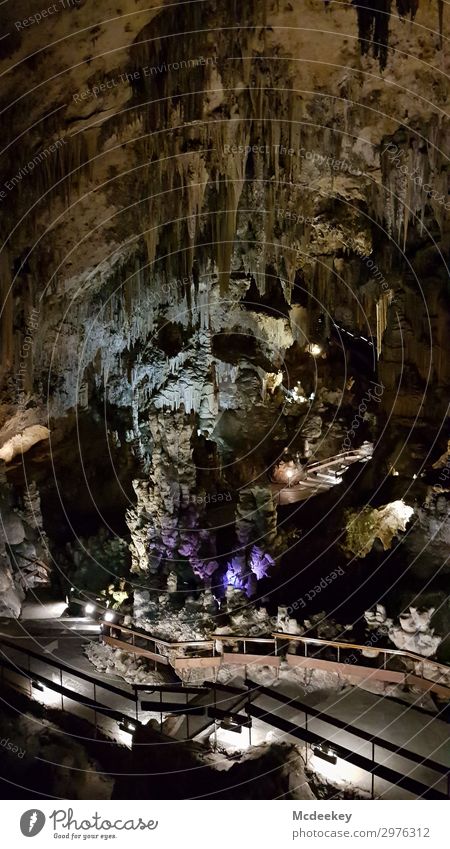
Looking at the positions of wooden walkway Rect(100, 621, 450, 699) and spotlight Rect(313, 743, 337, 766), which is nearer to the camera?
spotlight Rect(313, 743, 337, 766)

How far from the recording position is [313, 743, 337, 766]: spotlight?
518 centimetres

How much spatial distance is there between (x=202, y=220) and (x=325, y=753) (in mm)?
7712

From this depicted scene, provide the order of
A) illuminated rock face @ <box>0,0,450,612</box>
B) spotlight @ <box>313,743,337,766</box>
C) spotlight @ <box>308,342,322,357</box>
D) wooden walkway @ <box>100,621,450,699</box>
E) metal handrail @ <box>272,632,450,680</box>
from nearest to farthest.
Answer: spotlight @ <box>313,743,337,766</box>, metal handrail @ <box>272,632,450,680</box>, wooden walkway @ <box>100,621,450,699</box>, illuminated rock face @ <box>0,0,450,612</box>, spotlight @ <box>308,342,322,357</box>

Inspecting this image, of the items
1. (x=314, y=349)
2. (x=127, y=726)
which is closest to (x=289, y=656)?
(x=127, y=726)

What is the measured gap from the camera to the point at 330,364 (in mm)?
16062

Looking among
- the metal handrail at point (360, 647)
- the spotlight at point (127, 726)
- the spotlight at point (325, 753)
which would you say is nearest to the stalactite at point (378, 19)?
the metal handrail at point (360, 647)

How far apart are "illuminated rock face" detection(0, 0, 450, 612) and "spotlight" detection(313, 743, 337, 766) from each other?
12.2ft

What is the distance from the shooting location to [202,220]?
985 centimetres

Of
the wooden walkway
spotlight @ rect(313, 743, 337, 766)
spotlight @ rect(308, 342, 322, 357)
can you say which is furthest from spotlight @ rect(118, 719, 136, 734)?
spotlight @ rect(308, 342, 322, 357)

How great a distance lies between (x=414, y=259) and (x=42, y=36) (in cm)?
787

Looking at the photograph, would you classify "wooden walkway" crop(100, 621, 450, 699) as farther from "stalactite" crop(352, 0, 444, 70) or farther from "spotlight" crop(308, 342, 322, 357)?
"spotlight" crop(308, 342, 322, 357)

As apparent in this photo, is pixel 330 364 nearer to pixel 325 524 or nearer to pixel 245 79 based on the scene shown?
pixel 325 524
